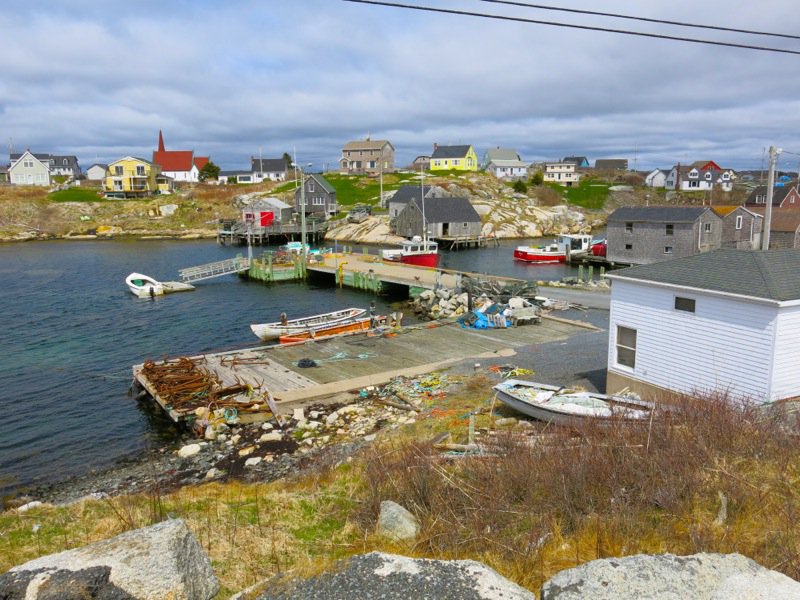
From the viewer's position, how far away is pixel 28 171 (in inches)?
5059

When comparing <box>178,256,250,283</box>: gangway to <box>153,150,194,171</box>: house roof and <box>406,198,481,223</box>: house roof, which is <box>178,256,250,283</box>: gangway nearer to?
<box>406,198,481,223</box>: house roof

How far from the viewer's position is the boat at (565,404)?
13.6 meters

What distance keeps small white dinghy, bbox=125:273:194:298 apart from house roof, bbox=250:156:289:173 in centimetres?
9767

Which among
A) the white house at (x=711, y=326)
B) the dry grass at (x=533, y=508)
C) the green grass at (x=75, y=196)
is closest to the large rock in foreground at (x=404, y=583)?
the dry grass at (x=533, y=508)

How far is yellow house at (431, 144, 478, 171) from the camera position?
140750 millimetres

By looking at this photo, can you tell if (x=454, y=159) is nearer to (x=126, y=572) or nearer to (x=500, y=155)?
(x=500, y=155)

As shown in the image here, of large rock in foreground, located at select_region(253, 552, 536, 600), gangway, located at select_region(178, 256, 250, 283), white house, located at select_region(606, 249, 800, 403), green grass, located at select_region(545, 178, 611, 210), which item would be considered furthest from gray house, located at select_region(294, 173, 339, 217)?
large rock in foreground, located at select_region(253, 552, 536, 600)

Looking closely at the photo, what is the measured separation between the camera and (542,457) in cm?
980

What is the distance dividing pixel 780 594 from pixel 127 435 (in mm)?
20242

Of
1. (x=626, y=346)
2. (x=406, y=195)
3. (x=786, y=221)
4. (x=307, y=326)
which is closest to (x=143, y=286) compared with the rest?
(x=307, y=326)

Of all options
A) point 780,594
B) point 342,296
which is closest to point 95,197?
point 342,296

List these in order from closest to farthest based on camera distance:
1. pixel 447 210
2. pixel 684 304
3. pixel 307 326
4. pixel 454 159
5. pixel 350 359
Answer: pixel 684 304 < pixel 350 359 < pixel 307 326 < pixel 447 210 < pixel 454 159

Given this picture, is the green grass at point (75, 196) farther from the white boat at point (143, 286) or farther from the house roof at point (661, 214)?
the house roof at point (661, 214)

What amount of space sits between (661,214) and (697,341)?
47233 mm
